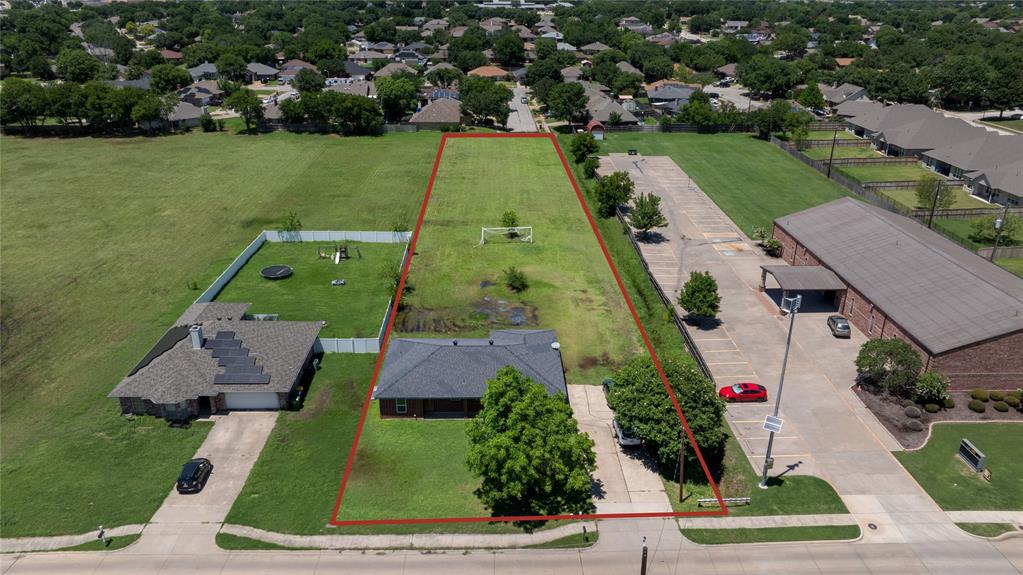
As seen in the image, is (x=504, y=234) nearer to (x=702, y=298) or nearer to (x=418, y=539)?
(x=702, y=298)

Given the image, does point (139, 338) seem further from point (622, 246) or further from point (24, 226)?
point (622, 246)

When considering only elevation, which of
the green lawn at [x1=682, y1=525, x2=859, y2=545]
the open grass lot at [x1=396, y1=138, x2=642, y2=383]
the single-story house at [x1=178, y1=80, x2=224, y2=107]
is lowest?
the green lawn at [x1=682, y1=525, x2=859, y2=545]

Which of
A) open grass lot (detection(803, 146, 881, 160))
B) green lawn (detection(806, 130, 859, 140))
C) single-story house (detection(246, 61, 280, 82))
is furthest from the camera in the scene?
single-story house (detection(246, 61, 280, 82))

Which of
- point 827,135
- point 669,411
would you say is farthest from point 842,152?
point 669,411

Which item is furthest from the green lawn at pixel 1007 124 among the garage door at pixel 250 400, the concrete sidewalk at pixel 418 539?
the garage door at pixel 250 400

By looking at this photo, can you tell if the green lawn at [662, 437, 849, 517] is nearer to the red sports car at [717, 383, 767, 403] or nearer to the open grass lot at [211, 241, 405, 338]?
the red sports car at [717, 383, 767, 403]

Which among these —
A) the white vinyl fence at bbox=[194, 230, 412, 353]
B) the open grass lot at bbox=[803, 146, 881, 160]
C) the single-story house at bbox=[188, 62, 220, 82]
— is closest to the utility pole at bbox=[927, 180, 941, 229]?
the open grass lot at bbox=[803, 146, 881, 160]

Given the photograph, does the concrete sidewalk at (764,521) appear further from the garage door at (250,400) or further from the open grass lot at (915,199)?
the open grass lot at (915,199)
